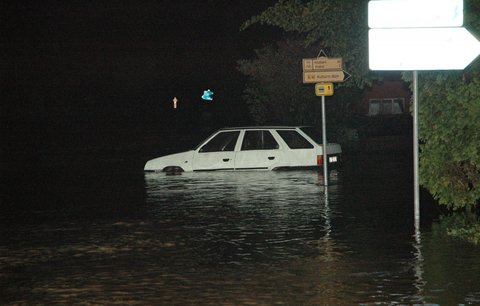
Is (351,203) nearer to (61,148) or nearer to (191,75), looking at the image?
(61,148)

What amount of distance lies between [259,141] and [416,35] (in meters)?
12.3

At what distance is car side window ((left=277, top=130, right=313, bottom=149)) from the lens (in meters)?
25.2

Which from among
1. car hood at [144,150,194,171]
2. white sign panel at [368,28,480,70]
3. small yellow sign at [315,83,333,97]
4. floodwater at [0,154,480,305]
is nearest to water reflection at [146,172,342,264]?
floodwater at [0,154,480,305]

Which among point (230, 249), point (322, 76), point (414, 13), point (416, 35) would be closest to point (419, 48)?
point (416, 35)

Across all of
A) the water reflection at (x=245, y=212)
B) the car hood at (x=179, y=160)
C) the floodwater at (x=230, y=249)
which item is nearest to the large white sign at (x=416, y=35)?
the floodwater at (x=230, y=249)

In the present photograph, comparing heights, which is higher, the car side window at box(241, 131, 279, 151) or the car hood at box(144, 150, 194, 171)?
the car side window at box(241, 131, 279, 151)

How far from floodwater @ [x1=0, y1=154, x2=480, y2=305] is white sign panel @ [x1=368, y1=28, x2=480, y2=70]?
7.78ft

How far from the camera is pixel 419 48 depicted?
13.3 m

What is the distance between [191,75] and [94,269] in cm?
9260

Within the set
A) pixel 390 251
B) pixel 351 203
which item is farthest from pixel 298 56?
pixel 390 251

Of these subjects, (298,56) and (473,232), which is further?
(298,56)

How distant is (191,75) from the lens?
10275 centimetres

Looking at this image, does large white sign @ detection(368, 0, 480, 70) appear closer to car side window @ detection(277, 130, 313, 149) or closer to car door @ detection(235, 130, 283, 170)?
car side window @ detection(277, 130, 313, 149)

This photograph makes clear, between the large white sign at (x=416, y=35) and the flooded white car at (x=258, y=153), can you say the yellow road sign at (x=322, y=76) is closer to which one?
the flooded white car at (x=258, y=153)
